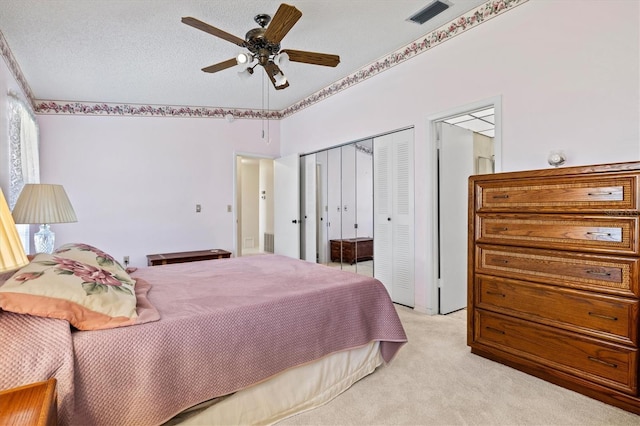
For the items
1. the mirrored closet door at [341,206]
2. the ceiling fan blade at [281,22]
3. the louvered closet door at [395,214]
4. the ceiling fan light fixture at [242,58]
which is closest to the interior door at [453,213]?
the louvered closet door at [395,214]

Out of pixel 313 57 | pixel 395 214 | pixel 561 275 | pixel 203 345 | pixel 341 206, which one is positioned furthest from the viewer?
pixel 341 206

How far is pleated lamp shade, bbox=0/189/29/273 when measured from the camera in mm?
845

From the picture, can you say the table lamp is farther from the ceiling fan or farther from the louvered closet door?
the louvered closet door

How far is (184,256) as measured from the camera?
15.4 feet

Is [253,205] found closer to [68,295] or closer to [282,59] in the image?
[282,59]

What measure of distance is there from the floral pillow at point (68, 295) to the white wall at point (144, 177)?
11.9ft

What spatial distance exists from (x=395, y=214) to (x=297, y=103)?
8.57 ft

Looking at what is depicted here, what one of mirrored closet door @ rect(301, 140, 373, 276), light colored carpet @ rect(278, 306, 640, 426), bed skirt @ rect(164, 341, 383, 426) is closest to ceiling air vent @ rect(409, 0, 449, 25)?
mirrored closet door @ rect(301, 140, 373, 276)

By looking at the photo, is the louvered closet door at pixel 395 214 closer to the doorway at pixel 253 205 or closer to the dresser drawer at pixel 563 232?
the dresser drawer at pixel 563 232

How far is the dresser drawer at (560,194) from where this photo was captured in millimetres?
1833

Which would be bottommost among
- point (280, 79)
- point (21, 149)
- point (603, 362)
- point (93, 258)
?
point (603, 362)

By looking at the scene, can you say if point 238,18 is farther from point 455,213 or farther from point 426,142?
point 455,213

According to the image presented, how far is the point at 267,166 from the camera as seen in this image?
8070mm

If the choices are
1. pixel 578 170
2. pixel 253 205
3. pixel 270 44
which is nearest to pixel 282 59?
pixel 270 44
